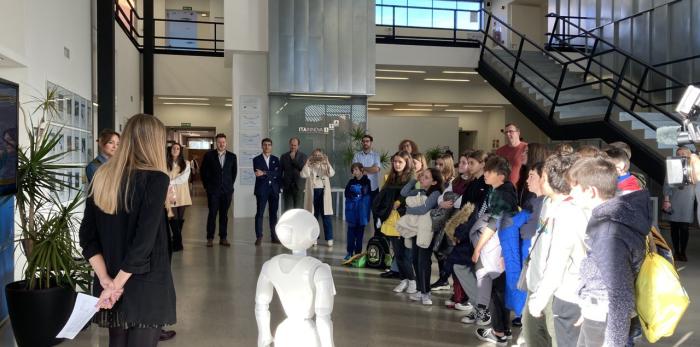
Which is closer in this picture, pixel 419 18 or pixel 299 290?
pixel 299 290

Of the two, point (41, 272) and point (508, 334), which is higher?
point (41, 272)

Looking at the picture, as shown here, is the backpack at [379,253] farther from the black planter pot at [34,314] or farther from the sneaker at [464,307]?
the black planter pot at [34,314]

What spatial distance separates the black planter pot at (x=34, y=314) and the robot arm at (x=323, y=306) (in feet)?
7.38

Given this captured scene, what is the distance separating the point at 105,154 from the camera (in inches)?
167

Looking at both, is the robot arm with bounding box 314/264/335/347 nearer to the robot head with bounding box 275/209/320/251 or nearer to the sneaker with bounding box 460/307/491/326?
A: the robot head with bounding box 275/209/320/251

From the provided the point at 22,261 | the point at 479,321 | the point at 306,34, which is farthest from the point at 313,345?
the point at 306,34

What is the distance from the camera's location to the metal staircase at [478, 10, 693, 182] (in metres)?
6.88

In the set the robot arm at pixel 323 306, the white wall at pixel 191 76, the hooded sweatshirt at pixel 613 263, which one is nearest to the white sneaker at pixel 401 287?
the hooded sweatshirt at pixel 613 263

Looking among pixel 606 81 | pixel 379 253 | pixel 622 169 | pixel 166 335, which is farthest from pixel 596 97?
pixel 166 335

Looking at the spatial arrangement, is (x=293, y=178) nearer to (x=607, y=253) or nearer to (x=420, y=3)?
(x=607, y=253)

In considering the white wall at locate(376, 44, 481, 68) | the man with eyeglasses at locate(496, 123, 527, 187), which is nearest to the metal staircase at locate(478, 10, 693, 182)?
the white wall at locate(376, 44, 481, 68)

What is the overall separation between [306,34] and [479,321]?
7.77m

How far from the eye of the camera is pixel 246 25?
34.8ft

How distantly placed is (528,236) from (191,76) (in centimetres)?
1212
